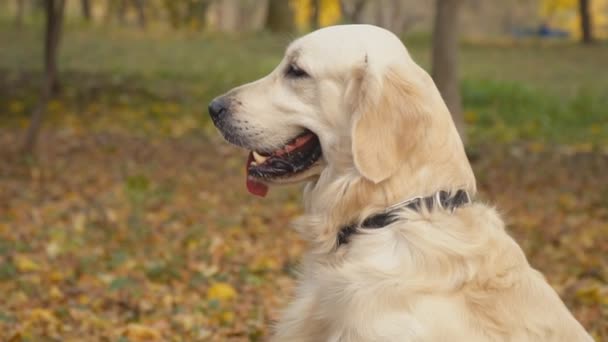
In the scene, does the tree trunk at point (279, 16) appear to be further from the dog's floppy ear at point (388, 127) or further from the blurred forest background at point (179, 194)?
the dog's floppy ear at point (388, 127)

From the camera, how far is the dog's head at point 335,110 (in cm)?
336

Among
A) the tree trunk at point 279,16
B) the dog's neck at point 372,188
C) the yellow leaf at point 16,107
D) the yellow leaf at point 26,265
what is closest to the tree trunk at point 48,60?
the yellow leaf at point 16,107

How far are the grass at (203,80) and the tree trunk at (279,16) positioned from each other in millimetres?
1133

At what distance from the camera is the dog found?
316 cm

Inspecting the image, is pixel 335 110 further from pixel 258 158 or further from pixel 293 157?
pixel 258 158

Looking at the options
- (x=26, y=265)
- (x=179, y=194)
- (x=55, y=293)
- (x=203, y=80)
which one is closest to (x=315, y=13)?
(x=203, y=80)

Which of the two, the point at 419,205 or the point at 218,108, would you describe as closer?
the point at 419,205

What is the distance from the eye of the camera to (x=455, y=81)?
11.8 meters

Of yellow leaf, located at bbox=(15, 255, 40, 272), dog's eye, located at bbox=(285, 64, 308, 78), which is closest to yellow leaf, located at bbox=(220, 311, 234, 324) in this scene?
yellow leaf, located at bbox=(15, 255, 40, 272)

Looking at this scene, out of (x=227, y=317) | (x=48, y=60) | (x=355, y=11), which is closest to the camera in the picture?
(x=227, y=317)

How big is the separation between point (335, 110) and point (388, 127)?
30cm

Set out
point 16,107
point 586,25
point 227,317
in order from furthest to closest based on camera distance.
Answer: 1. point 586,25
2. point 16,107
3. point 227,317

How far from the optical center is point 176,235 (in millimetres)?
7984

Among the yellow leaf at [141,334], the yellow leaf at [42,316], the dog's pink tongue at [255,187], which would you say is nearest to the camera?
the dog's pink tongue at [255,187]
